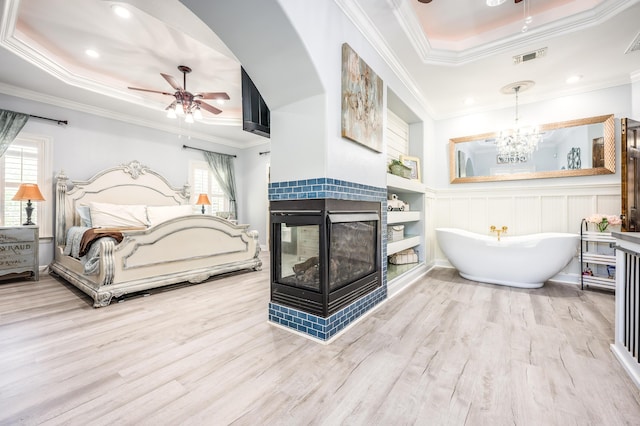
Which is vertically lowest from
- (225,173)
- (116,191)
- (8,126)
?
(116,191)

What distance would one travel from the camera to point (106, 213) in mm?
4082

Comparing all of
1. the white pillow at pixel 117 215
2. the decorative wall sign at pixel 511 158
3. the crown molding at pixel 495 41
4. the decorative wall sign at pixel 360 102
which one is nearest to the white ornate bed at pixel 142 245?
the white pillow at pixel 117 215

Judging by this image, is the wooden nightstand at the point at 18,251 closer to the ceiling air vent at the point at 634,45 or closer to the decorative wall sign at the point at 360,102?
the decorative wall sign at the point at 360,102

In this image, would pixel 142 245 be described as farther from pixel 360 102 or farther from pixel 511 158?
pixel 511 158

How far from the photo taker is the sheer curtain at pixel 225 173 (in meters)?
6.14

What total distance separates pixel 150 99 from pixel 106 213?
6.53 ft

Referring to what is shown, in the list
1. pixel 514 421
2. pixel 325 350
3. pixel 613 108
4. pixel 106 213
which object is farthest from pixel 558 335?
pixel 106 213

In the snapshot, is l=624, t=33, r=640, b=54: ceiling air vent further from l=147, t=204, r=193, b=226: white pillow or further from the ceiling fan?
l=147, t=204, r=193, b=226: white pillow

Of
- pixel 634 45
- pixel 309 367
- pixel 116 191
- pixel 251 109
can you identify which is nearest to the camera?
pixel 309 367

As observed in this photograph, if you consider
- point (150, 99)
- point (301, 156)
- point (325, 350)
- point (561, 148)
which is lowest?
point (325, 350)

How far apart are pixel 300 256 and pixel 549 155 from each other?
387 cm

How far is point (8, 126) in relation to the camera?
3.73 m

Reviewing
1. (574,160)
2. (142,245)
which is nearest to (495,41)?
(574,160)

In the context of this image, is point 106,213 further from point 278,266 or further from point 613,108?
point 613,108
